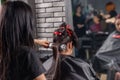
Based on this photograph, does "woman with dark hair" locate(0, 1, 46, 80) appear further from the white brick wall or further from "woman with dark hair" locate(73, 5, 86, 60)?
the white brick wall

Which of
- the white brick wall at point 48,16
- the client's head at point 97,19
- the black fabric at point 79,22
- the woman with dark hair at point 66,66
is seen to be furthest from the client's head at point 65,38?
the white brick wall at point 48,16

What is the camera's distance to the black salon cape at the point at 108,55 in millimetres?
4871

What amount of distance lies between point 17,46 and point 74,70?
139 centimetres

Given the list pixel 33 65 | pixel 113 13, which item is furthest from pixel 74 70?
pixel 113 13

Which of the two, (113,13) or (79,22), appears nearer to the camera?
(113,13)

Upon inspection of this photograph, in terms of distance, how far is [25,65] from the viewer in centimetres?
222

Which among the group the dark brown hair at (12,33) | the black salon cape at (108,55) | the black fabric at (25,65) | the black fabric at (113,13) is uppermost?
the black fabric at (113,13)

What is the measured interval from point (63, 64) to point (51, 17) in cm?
245

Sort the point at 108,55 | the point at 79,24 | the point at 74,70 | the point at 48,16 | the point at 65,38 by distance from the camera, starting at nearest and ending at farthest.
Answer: the point at 74,70 → the point at 65,38 → the point at 108,55 → the point at 79,24 → the point at 48,16

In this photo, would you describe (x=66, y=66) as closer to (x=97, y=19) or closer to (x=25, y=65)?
(x=25, y=65)

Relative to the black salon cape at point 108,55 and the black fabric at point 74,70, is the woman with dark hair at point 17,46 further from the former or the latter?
the black salon cape at point 108,55

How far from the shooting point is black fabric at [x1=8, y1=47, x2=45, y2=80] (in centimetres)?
222

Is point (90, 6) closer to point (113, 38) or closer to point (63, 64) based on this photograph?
point (113, 38)

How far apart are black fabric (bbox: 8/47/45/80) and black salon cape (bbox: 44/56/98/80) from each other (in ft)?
4.26
